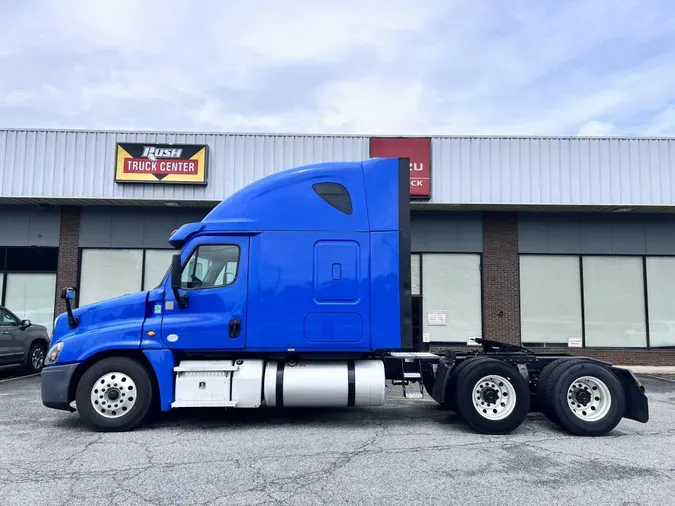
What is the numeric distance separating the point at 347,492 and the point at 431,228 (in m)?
11.4

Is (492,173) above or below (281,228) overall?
above


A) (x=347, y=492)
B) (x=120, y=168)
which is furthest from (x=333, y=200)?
(x=120, y=168)

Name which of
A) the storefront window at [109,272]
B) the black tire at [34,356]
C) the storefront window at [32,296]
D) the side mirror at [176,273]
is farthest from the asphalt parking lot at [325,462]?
the storefront window at [32,296]

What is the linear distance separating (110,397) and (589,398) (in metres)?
6.42

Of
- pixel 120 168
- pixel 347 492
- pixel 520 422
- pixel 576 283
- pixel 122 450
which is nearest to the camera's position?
pixel 347 492

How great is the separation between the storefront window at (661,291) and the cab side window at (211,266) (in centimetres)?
1390

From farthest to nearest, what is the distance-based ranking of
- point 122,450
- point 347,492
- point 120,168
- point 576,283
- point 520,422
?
point 576,283
point 120,168
point 520,422
point 122,450
point 347,492

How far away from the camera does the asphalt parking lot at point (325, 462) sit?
432 cm

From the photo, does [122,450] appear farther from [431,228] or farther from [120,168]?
[431,228]

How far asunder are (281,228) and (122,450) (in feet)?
10.9

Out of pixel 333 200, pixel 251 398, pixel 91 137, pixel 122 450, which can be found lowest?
pixel 122 450

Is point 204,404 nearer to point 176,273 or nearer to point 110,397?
point 110,397

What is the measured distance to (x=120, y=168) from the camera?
1370 cm

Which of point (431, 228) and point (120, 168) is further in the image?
point (431, 228)
